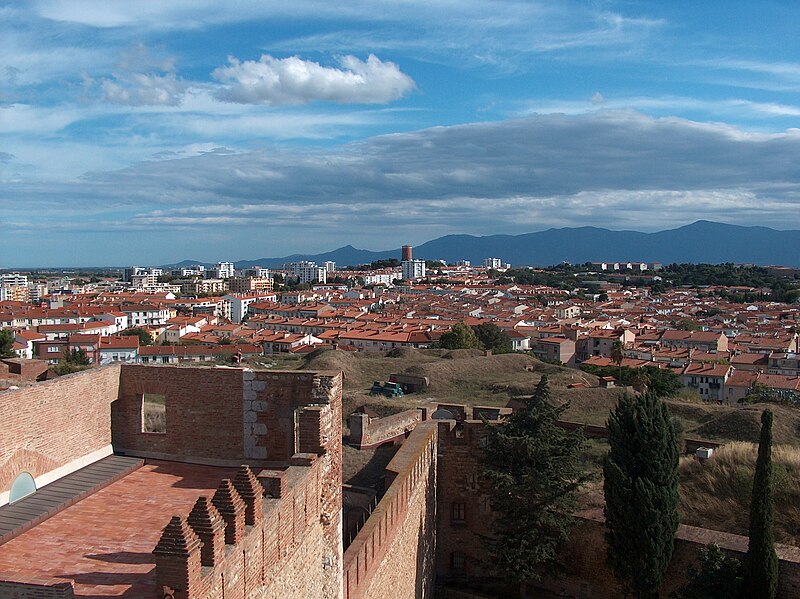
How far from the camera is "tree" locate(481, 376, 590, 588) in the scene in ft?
46.2

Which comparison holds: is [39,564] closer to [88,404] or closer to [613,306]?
[88,404]

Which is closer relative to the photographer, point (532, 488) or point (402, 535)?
point (402, 535)

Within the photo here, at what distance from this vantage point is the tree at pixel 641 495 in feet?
43.0

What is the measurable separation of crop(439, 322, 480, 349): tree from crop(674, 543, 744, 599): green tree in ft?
138

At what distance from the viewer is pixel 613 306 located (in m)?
108

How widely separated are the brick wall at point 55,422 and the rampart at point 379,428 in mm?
9919

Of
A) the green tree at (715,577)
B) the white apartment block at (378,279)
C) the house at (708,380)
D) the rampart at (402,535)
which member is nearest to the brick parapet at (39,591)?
the rampart at (402,535)

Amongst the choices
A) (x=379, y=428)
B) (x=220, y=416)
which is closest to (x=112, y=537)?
(x=220, y=416)

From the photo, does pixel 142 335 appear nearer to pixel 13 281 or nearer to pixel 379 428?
pixel 379 428

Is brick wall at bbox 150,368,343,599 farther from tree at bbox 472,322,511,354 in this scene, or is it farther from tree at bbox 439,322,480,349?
tree at bbox 472,322,511,354

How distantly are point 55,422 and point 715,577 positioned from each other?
11389mm

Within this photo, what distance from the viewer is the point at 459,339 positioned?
55344mm

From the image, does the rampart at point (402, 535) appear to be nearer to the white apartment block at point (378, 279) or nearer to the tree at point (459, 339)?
the tree at point (459, 339)

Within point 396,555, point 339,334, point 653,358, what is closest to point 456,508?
point 396,555
